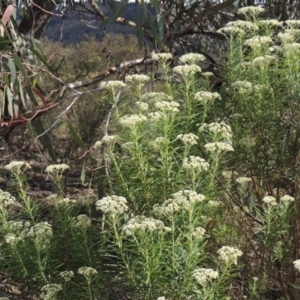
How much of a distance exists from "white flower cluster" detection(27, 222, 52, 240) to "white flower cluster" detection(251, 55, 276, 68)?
1.00 meters

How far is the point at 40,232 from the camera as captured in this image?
2.53 m

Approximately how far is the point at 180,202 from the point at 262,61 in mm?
753

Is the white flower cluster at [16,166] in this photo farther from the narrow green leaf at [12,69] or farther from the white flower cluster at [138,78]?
the white flower cluster at [138,78]

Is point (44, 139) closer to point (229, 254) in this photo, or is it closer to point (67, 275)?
point (67, 275)

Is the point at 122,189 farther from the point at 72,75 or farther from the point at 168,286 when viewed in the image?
the point at 72,75

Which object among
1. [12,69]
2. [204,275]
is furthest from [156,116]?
[12,69]

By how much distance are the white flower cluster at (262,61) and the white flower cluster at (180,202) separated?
2.12ft

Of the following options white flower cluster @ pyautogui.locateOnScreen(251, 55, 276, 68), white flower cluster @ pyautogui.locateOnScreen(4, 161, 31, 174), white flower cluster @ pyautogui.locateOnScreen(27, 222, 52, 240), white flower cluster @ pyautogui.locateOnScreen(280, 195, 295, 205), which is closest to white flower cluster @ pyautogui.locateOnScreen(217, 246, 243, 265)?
white flower cluster @ pyautogui.locateOnScreen(280, 195, 295, 205)

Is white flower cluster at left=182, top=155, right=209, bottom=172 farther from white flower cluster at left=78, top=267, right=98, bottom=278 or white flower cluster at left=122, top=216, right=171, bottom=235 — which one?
white flower cluster at left=78, top=267, right=98, bottom=278

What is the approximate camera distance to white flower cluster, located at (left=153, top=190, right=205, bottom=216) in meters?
2.23

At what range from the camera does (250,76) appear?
2.84 metres

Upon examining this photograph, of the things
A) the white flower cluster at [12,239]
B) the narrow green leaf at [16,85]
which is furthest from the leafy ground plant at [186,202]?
the narrow green leaf at [16,85]

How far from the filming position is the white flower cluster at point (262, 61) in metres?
2.65

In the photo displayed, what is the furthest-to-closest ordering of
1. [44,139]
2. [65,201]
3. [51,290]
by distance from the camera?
[44,139]
[65,201]
[51,290]
